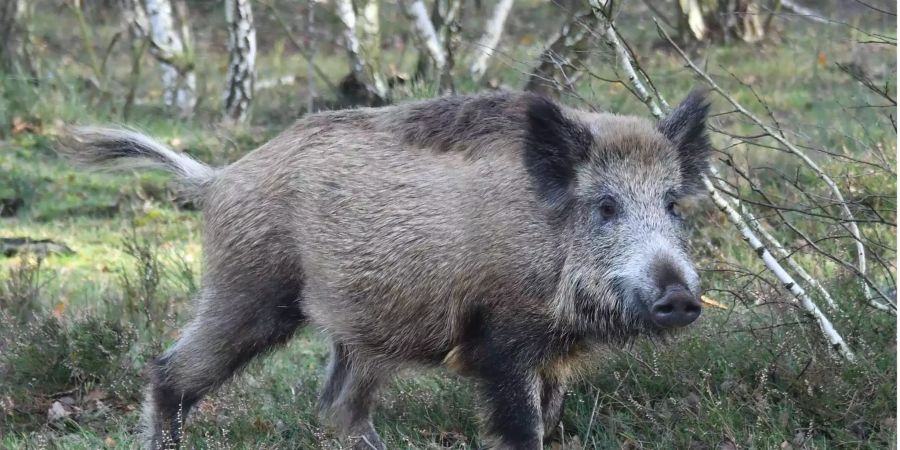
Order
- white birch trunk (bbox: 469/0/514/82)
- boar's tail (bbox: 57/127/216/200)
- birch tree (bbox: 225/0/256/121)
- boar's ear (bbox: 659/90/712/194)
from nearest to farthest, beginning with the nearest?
boar's ear (bbox: 659/90/712/194) → boar's tail (bbox: 57/127/216/200) → white birch trunk (bbox: 469/0/514/82) → birch tree (bbox: 225/0/256/121)

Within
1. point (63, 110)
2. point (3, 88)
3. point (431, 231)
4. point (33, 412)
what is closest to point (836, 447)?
point (431, 231)

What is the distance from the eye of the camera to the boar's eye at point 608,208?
410 cm

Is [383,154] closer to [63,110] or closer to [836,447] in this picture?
[836,447]

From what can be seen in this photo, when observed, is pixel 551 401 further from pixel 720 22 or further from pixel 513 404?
pixel 720 22

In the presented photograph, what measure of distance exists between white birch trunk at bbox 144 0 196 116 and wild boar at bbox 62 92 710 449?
598 cm

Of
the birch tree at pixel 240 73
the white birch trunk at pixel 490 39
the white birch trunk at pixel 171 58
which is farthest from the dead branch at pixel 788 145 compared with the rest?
the white birch trunk at pixel 171 58

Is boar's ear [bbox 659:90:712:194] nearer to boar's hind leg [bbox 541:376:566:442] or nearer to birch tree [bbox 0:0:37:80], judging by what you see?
boar's hind leg [bbox 541:376:566:442]

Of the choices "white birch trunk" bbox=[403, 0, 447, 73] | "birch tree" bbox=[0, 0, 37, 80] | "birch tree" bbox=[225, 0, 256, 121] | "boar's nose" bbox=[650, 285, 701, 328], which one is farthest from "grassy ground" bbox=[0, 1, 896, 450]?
"birch tree" bbox=[0, 0, 37, 80]

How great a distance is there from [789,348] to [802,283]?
0.84m

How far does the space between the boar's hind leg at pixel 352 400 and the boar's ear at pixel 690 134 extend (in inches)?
55.7

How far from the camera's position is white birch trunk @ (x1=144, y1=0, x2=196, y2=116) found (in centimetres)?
1061

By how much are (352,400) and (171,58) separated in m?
6.73

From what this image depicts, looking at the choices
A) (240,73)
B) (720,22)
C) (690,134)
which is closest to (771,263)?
(690,134)

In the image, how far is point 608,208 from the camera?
4.11m
